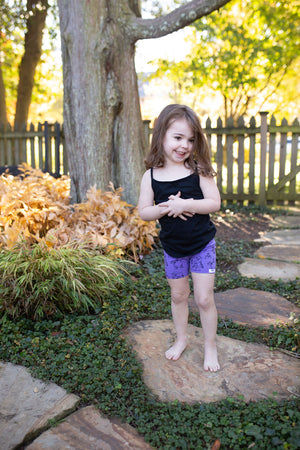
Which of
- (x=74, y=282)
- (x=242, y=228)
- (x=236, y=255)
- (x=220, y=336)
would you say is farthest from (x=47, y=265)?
(x=242, y=228)

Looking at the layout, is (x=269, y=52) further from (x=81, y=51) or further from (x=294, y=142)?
(x=81, y=51)

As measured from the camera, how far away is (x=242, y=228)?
6.28 m

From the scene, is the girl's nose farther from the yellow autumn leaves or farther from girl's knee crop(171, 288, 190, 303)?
the yellow autumn leaves

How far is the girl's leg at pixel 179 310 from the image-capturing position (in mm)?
2475

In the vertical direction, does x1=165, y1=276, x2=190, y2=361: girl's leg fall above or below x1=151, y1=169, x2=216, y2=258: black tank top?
below

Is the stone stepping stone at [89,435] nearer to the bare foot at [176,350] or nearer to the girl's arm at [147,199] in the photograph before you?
the bare foot at [176,350]

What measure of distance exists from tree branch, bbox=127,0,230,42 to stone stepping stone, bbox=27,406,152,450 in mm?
4069

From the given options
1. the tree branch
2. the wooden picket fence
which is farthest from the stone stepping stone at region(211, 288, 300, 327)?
the wooden picket fence

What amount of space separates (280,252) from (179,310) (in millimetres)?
2753

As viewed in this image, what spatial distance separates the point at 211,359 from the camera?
2.43 meters

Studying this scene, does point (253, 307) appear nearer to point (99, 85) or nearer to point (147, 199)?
point (147, 199)

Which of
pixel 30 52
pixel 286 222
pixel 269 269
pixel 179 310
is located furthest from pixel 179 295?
pixel 30 52

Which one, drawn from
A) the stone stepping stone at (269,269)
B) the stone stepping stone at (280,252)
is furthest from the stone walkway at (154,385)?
the stone stepping stone at (280,252)

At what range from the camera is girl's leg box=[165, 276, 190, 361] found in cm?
247
